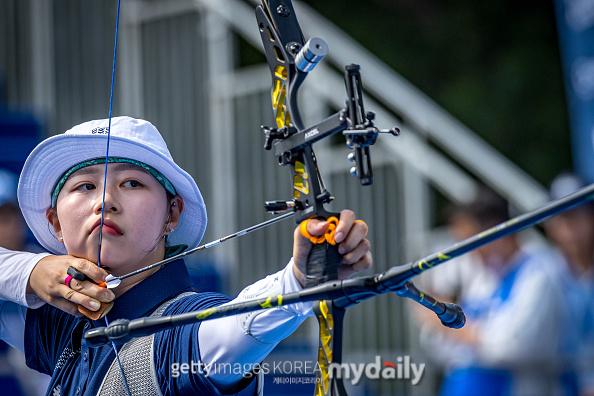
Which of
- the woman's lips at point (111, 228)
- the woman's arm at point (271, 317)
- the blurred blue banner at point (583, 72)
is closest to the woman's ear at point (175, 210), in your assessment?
the woman's lips at point (111, 228)

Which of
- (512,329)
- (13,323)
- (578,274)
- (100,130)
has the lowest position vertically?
(13,323)

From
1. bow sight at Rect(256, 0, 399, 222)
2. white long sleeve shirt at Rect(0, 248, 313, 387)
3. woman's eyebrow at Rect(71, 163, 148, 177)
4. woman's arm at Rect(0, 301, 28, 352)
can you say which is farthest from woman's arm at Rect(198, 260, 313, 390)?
woman's arm at Rect(0, 301, 28, 352)

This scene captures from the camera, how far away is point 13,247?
2035 millimetres

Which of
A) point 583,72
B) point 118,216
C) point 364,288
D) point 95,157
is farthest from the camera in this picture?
point 583,72

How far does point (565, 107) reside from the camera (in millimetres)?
9406

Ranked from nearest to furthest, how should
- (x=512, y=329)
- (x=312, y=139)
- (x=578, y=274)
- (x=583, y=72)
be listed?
(x=312, y=139)
(x=512, y=329)
(x=578, y=274)
(x=583, y=72)

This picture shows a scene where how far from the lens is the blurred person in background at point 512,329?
11.6 ft

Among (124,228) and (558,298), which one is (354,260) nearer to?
(124,228)

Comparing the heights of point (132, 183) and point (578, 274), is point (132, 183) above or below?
below

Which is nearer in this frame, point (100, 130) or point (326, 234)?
point (326, 234)

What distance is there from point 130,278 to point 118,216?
0.14 metres

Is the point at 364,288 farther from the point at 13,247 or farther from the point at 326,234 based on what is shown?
the point at 13,247

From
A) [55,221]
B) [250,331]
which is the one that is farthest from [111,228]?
[250,331]

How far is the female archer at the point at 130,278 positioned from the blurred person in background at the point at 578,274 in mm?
2147
